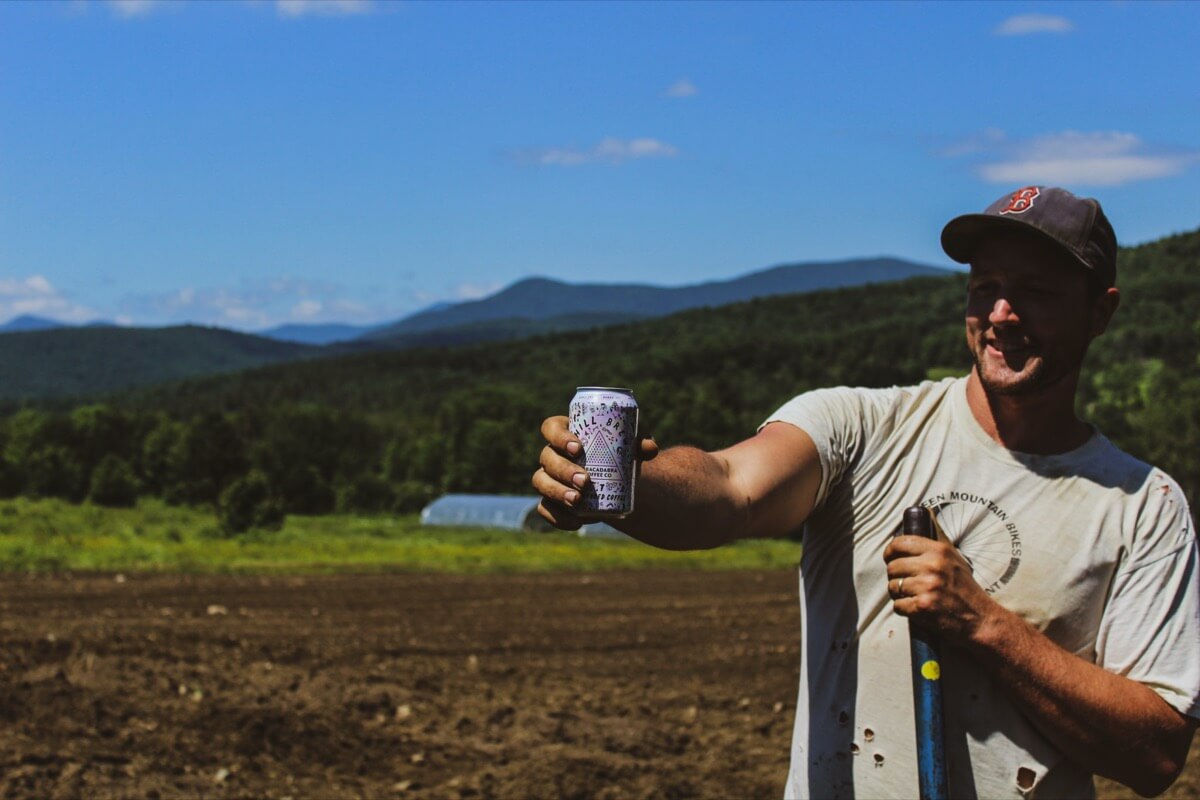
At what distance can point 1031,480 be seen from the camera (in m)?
3.37

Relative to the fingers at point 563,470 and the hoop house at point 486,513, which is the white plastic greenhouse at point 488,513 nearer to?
the hoop house at point 486,513

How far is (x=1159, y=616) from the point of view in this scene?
3.30 m

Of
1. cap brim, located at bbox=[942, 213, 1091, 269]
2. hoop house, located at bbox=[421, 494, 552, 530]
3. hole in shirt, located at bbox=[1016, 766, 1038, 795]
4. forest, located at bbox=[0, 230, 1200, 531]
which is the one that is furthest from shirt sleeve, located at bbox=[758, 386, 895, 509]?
hoop house, located at bbox=[421, 494, 552, 530]

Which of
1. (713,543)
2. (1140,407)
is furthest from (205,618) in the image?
(1140,407)

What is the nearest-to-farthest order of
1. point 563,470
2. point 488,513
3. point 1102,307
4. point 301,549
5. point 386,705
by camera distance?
point 563,470 → point 1102,307 → point 386,705 → point 301,549 → point 488,513

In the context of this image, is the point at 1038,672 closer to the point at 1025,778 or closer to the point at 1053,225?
Result: the point at 1025,778

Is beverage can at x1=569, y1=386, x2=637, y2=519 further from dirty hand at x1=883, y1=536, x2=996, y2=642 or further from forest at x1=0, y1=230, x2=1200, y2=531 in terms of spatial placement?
forest at x1=0, y1=230, x2=1200, y2=531

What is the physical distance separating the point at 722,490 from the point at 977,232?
2.82 feet

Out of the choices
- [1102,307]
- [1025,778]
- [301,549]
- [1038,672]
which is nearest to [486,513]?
[301,549]

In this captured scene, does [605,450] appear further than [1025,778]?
No

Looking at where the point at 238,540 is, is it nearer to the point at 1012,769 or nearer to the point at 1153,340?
the point at 1012,769

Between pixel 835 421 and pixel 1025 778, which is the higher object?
pixel 835 421

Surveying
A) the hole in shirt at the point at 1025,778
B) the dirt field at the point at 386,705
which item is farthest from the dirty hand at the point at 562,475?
the dirt field at the point at 386,705

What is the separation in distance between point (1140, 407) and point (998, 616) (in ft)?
213
